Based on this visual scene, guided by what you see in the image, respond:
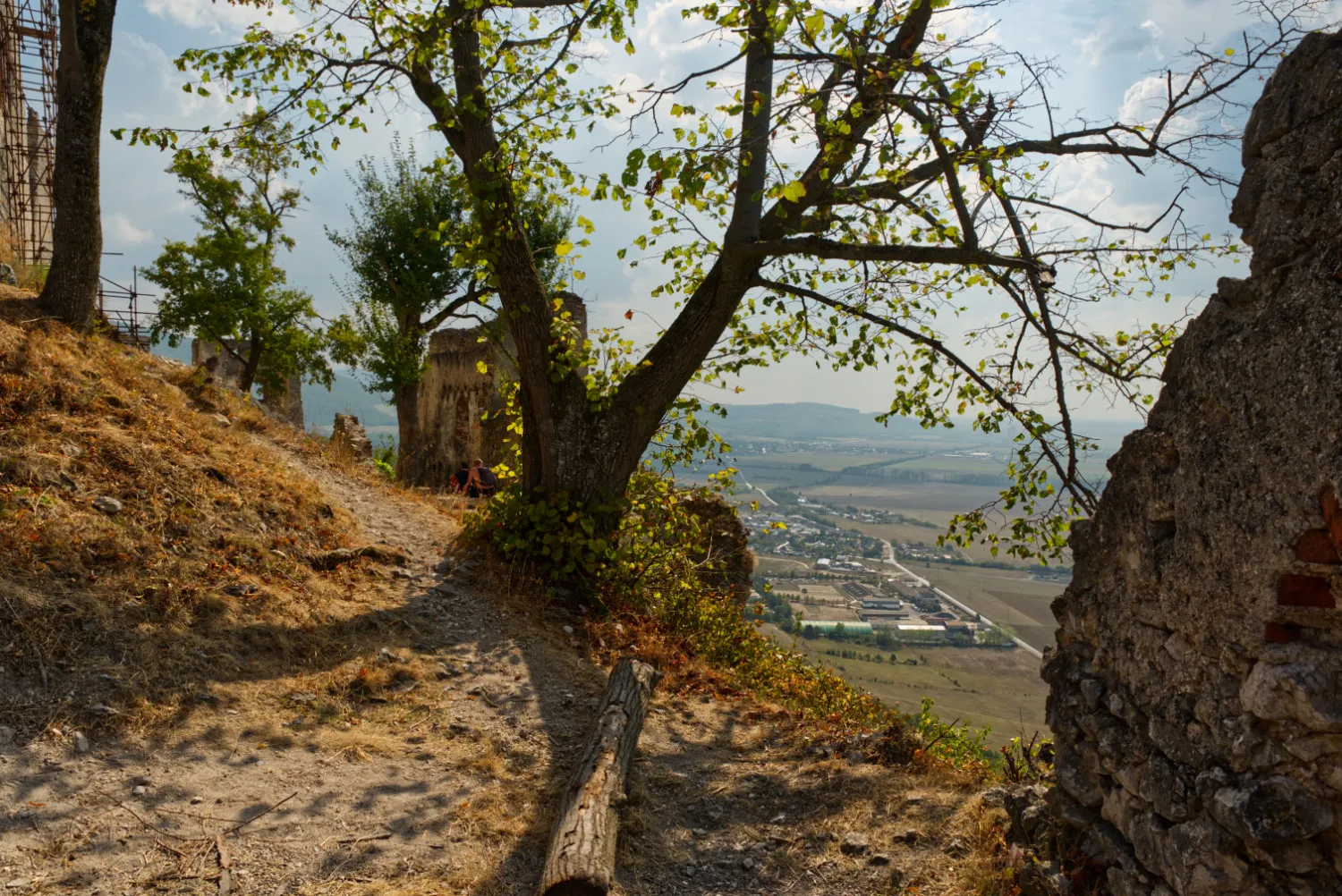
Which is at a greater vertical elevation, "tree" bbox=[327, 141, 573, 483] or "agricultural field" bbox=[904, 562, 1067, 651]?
"tree" bbox=[327, 141, 573, 483]

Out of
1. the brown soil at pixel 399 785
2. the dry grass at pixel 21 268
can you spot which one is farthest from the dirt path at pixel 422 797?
the dry grass at pixel 21 268

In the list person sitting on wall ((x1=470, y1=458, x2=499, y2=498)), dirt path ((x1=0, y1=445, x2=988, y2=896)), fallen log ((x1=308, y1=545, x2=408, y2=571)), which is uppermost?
person sitting on wall ((x1=470, y1=458, x2=499, y2=498))

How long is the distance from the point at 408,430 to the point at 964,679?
14.2 m

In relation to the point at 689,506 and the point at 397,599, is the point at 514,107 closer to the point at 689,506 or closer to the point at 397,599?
the point at 397,599

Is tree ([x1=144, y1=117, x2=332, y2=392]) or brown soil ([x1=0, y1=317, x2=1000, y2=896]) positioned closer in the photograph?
brown soil ([x1=0, y1=317, x2=1000, y2=896])

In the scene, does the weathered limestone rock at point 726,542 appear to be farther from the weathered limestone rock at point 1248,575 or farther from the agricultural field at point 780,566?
the agricultural field at point 780,566

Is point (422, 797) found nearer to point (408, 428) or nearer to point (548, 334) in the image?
point (548, 334)

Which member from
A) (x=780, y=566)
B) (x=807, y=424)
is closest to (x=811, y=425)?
(x=807, y=424)

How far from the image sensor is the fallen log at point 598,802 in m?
3.59

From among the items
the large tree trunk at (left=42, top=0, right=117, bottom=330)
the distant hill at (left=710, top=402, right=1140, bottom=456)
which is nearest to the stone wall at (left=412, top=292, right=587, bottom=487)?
the large tree trunk at (left=42, top=0, right=117, bottom=330)

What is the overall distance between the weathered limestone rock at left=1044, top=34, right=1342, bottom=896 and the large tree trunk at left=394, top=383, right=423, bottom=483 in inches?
686

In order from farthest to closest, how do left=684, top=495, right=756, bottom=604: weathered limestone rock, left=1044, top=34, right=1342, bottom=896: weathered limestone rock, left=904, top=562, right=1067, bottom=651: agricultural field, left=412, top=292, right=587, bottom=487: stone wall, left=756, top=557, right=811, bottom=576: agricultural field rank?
left=756, top=557, right=811, bottom=576: agricultural field, left=904, top=562, right=1067, bottom=651: agricultural field, left=412, top=292, right=587, bottom=487: stone wall, left=684, top=495, right=756, bottom=604: weathered limestone rock, left=1044, top=34, right=1342, bottom=896: weathered limestone rock

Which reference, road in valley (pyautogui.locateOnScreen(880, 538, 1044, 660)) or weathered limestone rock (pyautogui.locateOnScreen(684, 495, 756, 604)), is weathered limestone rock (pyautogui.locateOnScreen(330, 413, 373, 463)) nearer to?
weathered limestone rock (pyautogui.locateOnScreen(684, 495, 756, 604))

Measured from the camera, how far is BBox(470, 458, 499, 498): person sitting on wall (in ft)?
40.5
